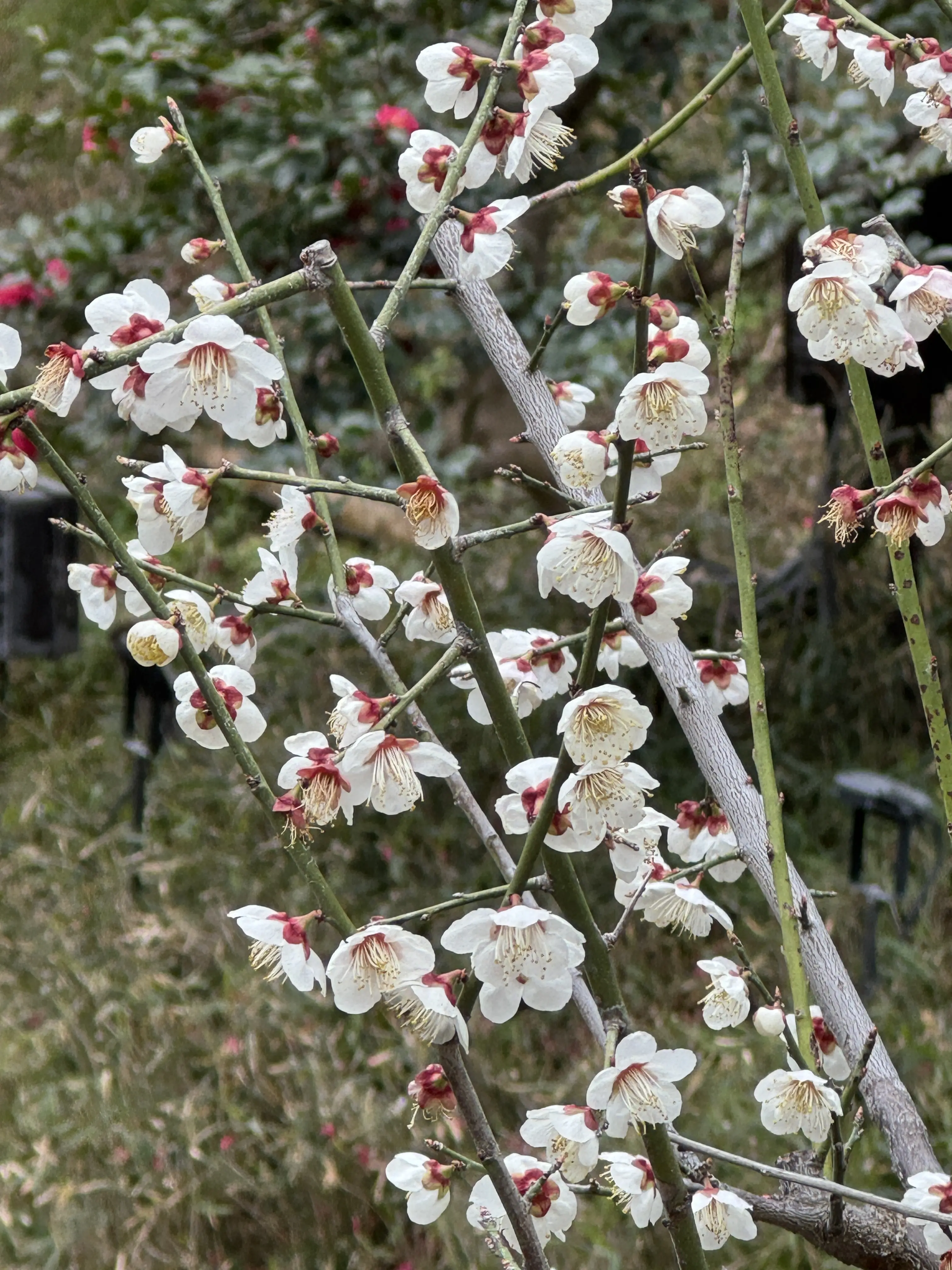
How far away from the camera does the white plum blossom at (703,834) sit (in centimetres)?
91

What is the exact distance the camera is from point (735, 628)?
3.18m

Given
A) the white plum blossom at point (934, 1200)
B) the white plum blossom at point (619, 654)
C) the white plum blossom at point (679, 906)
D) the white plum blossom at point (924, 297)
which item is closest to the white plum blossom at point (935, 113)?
the white plum blossom at point (924, 297)

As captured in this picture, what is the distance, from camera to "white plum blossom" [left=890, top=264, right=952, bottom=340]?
67cm

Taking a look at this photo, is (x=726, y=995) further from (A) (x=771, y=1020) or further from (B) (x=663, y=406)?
(B) (x=663, y=406)

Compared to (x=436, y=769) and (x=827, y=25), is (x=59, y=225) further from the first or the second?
(x=436, y=769)

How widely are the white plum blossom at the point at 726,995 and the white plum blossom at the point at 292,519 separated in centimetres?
36

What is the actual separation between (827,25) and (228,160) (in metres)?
1.61

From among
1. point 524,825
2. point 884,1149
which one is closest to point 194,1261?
point 884,1149

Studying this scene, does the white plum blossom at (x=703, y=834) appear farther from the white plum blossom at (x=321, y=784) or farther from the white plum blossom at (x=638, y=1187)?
the white plum blossom at (x=321, y=784)

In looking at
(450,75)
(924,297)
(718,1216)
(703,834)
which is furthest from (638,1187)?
(450,75)

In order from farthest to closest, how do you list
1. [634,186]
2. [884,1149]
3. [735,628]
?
[735,628] < [884,1149] < [634,186]

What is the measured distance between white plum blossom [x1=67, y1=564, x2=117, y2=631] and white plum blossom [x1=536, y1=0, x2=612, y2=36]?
0.42 m

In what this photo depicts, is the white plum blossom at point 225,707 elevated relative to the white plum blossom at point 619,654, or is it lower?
elevated

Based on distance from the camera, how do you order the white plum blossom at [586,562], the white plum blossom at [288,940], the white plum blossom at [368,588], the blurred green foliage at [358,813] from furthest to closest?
the blurred green foliage at [358,813]
the white plum blossom at [368,588]
the white plum blossom at [288,940]
the white plum blossom at [586,562]
